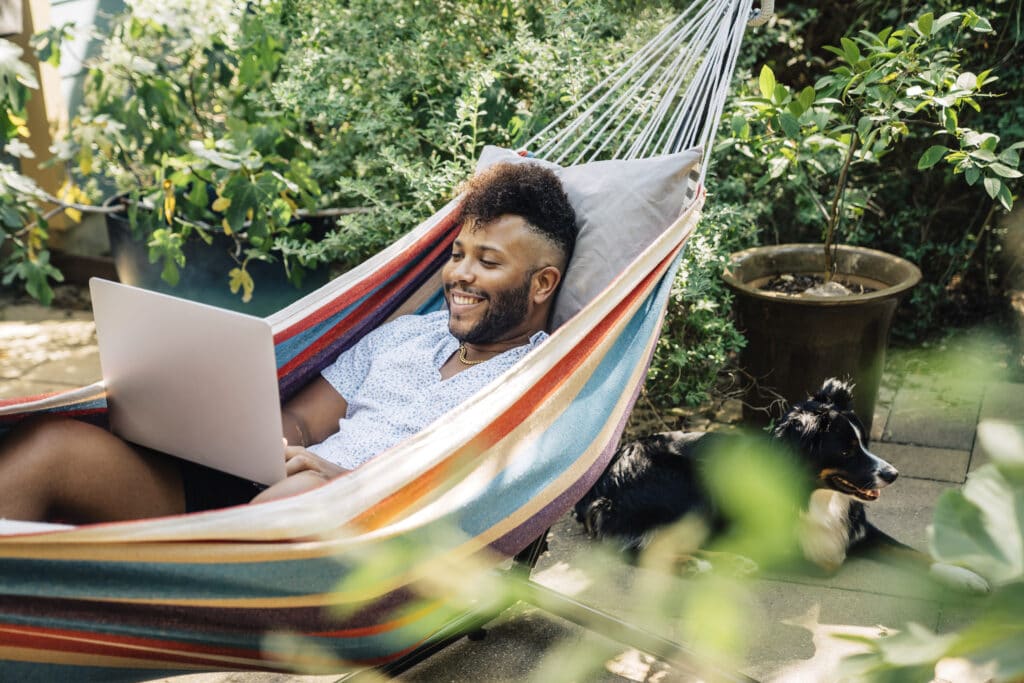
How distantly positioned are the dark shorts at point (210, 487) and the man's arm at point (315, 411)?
10.2 inches

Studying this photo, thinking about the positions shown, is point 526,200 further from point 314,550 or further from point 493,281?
point 314,550

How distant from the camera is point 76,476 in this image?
1584mm

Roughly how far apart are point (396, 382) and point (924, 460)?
160 centimetres

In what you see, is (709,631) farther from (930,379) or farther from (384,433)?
(930,379)

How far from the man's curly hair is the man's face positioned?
26mm

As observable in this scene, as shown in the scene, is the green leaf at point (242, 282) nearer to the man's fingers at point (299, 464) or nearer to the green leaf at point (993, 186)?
the man's fingers at point (299, 464)

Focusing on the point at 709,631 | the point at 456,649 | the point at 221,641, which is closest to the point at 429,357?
the point at 456,649

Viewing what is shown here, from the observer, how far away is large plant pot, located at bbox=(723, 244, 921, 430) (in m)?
2.67

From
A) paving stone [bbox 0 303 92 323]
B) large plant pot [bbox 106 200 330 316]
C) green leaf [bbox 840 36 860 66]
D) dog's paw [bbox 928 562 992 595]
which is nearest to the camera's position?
dog's paw [bbox 928 562 992 595]

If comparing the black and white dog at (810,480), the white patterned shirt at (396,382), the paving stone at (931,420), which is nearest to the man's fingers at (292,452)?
the white patterned shirt at (396,382)

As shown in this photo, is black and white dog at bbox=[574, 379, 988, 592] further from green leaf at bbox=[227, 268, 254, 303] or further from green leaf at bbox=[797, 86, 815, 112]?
green leaf at bbox=[227, 268, 254, 303]

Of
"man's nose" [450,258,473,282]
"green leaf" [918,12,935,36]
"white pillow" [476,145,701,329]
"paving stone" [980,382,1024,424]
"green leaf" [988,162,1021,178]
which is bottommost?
"paving stone" [980,382,1024,424]

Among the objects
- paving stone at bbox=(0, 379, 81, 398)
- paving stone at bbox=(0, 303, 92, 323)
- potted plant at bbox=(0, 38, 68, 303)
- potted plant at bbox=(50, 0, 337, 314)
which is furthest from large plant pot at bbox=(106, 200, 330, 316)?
paving stone at bbox=(0, 303, 92, 323)

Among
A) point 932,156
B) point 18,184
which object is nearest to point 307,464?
point 932,156
